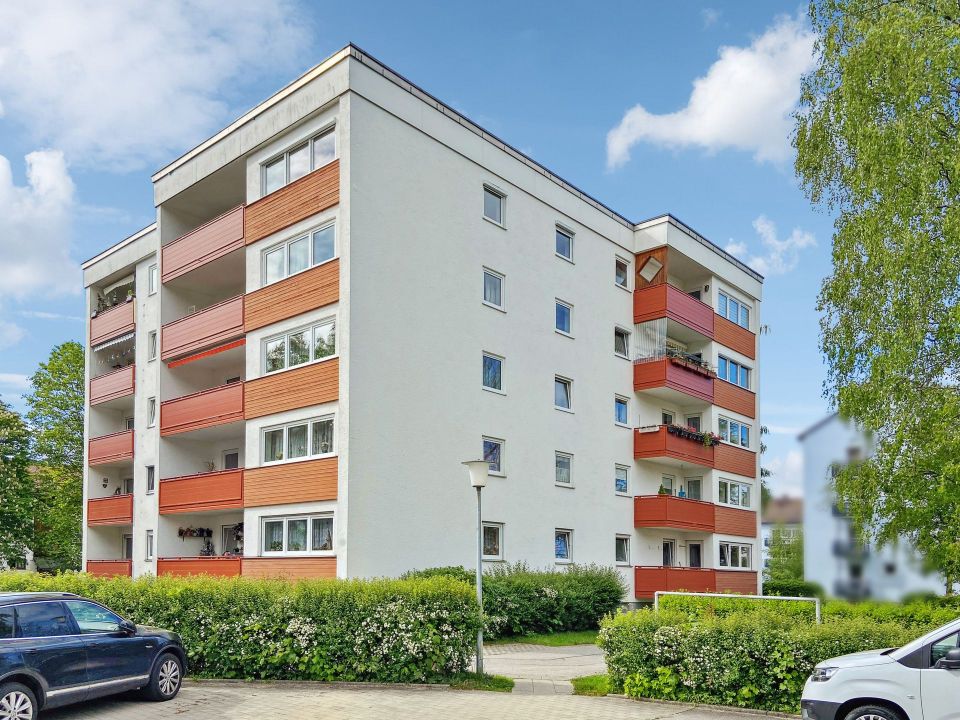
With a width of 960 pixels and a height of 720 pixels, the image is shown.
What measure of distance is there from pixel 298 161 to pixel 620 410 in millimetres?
15257

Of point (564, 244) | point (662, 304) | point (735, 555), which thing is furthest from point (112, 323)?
point (735, 555)

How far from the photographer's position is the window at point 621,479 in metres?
32.6

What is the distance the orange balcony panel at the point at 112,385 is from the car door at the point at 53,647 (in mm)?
22973

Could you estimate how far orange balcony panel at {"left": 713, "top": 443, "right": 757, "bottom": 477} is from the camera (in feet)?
124

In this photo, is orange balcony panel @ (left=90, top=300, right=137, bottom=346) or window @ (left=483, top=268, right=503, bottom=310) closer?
window @ (left=483, top=268, right=503, bottom=310)

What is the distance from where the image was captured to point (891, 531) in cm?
1617

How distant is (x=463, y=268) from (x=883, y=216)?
474 inches

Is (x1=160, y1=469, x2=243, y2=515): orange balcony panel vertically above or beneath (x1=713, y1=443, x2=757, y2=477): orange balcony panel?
beneath

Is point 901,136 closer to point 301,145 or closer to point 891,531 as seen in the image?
point 891,531

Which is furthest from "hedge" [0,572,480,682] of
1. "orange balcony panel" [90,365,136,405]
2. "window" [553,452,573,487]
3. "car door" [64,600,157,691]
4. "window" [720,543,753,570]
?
"window" [720,543,753,570]

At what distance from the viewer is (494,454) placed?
88.4 feet

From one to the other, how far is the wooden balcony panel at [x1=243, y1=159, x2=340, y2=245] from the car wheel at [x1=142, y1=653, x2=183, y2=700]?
13.2 metres

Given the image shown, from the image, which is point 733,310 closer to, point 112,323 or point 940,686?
point 112,323

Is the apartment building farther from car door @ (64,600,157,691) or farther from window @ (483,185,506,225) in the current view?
car door @ (64,600,157,691)
